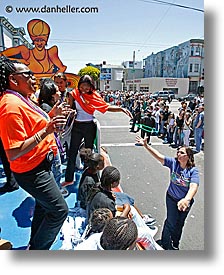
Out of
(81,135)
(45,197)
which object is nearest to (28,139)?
(45,197)

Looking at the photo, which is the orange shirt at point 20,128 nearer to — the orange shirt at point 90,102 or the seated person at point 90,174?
the seated person at point 90,174

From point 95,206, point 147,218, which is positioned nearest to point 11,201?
point 95,206

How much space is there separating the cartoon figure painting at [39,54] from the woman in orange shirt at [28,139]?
2.65ft

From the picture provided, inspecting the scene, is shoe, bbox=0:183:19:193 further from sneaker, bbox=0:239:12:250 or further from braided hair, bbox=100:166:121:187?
braided hair, bbox=100:166:121:187

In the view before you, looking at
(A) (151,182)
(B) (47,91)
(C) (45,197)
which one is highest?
(B) (47,91)

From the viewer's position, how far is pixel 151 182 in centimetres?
347

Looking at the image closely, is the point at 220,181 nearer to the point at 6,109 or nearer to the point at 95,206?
the point at 95,206

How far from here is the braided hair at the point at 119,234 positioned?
1.30 metres

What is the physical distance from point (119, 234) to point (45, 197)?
1.67 ft

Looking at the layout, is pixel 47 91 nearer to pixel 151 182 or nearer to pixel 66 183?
pixel 66 183

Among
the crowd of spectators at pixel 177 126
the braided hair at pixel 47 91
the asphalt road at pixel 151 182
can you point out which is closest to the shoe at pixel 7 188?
the braided hair at pixel 47 91

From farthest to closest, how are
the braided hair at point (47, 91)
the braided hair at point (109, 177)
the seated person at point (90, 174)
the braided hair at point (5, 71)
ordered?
the braided hair at point (47, 91) < the seated person at point (90, 174) < the braided hair at point (109, 177) < the braided hair at point (5, 71)

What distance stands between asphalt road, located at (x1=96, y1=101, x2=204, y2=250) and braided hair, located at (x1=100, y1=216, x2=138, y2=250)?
877 mm
